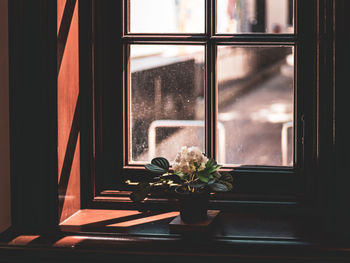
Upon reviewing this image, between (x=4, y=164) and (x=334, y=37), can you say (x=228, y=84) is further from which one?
(x=4, y=164)

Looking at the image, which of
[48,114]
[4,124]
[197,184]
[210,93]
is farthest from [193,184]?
[4,124]

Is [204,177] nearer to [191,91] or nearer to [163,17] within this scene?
[191,91]

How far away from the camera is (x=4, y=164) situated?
163cm

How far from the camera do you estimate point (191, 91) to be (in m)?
1.85

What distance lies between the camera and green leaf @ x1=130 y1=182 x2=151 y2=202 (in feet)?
5.32

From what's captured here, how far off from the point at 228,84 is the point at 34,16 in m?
0.69

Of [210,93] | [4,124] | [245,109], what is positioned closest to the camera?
[4,124]

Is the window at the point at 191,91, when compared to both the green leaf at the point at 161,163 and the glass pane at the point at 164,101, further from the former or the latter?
the green leaf at the point at 161,163

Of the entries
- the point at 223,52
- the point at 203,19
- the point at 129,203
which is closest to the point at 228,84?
the point at 223,52

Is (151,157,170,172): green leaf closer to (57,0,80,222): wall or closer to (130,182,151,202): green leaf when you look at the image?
(130,182,151,202): green leaf

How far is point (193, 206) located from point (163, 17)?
2.23 ft

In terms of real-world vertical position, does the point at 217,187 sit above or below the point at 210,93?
below

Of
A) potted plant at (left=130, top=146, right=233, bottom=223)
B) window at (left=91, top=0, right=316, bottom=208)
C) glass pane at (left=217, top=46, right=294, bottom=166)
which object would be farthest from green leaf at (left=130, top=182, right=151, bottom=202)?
glass pane at (left=217, top=46, right=294, bottom=166)

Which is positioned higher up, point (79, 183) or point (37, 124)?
point (37, 124)
